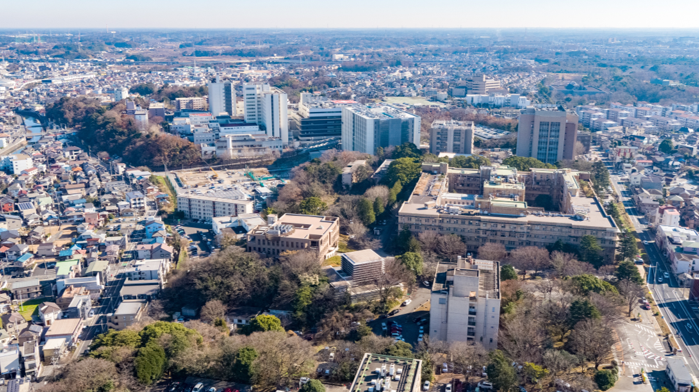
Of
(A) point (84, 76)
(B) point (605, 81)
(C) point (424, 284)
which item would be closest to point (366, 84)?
(B) point (605, 81)

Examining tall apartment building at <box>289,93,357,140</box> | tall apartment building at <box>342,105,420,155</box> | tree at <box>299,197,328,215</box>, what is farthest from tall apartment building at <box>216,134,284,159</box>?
tree at <box>299,197,328,215</box>

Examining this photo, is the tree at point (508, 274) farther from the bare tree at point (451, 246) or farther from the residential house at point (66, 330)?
the residential house at point (66, 330)

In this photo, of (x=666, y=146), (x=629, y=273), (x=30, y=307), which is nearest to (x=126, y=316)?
(x=30, y=307)

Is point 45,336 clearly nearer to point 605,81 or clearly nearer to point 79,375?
point 79,375

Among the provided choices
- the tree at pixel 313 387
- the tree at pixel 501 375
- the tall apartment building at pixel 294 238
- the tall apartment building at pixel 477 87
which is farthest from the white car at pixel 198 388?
the tall apartment building at pixel 477 87

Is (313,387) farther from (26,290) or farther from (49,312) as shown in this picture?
(26,290)

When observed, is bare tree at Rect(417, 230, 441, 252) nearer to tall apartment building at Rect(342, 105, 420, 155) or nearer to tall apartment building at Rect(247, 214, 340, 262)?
tall apartment building at Rect(247, 214, 340, 262)

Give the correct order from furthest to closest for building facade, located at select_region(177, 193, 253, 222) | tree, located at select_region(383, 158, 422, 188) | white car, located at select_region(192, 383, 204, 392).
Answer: tree, located at select_region(383, 158, 422, 188) → building facade, located at select_region(177, 193, 253, 222) → white car, located at select_region(192, 383, 204, 392)
